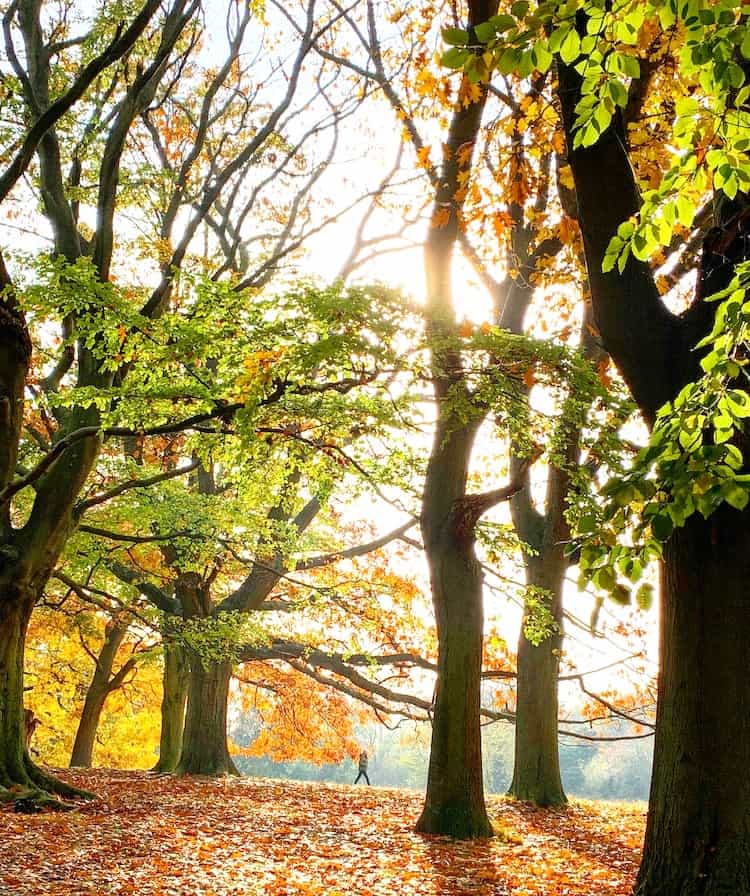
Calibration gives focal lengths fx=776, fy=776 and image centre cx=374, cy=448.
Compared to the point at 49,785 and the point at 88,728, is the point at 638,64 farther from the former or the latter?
the point at 88,728

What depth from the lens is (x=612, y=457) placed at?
25.0 feet

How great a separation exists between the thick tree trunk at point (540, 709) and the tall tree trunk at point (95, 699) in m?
11.6

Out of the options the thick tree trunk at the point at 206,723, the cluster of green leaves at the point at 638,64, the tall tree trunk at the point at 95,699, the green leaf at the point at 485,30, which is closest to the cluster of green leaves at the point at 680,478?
the cluster of green leaves at the point at 638,64

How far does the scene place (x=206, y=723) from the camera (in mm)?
15586

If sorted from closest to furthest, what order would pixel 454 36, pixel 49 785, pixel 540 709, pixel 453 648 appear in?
pixel 454 36
pixel 453 648
pixel 49 785
pixel 540 709

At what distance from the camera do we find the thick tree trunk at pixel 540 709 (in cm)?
1168

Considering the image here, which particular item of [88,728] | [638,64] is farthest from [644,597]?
[88,728]

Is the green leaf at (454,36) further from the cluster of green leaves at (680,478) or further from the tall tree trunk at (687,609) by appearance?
the tall tree trunk at (687,609)

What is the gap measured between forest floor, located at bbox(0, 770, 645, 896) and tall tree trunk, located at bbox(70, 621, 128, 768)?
9.31 m

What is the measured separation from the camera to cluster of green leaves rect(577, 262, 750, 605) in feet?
8.01

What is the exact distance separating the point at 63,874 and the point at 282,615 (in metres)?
11.5

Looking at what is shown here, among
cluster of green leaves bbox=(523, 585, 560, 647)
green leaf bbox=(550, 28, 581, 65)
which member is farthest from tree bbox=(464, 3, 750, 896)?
cluster of green leaves bbox=(523, 585, 560, 647)

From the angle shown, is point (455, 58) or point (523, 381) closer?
point (455, 58)

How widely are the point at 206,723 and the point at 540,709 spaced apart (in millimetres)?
7079
